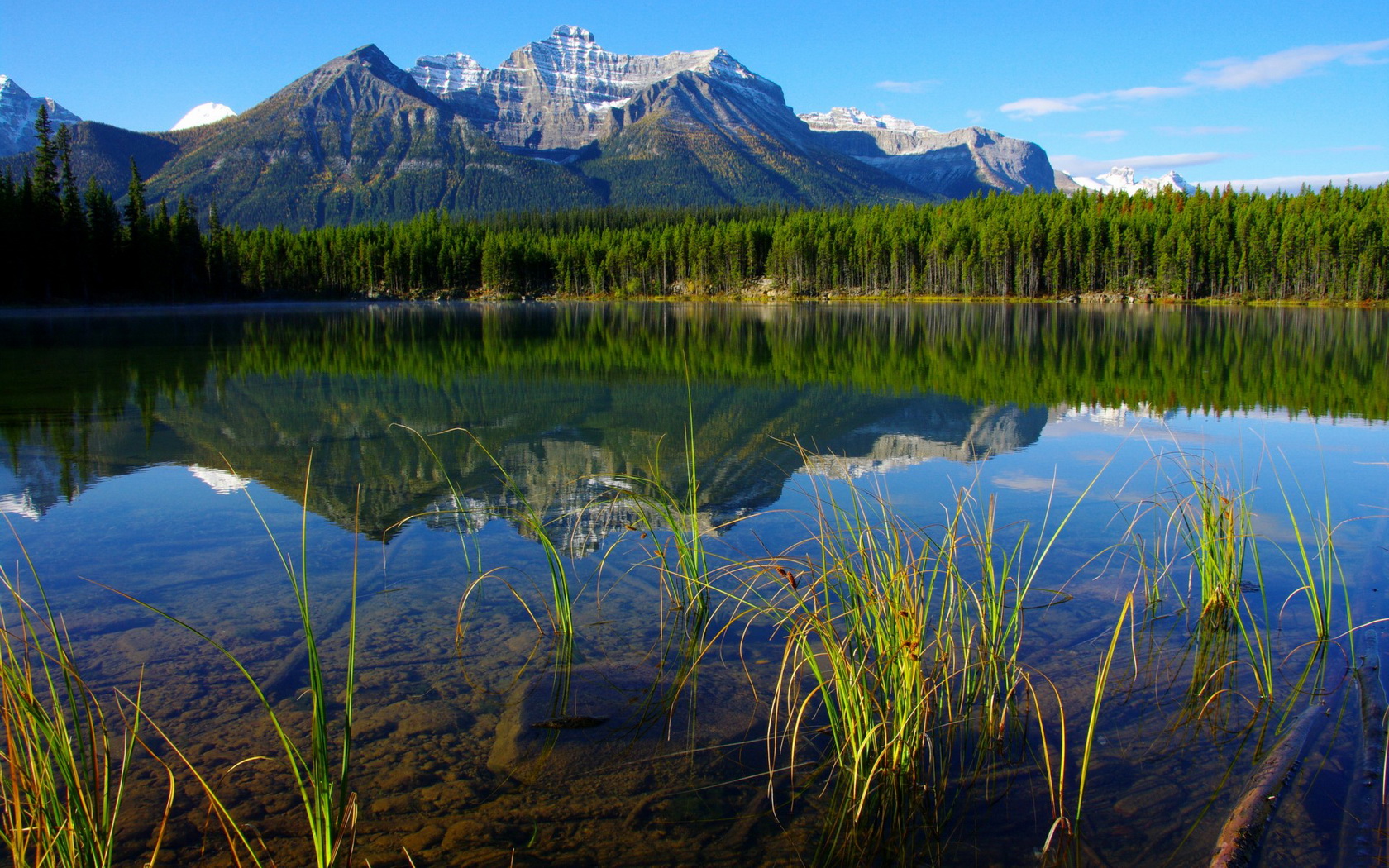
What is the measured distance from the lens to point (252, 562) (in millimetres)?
6512

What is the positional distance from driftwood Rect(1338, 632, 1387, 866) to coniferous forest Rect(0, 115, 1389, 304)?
210 ft

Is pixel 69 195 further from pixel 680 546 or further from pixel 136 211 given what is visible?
pixel 680 546

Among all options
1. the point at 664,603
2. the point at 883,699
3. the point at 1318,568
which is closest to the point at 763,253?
the point at 1318,568

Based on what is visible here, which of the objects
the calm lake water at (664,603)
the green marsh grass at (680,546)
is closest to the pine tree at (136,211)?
the calm lake water at (664,603)

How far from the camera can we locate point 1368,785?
11.7ft

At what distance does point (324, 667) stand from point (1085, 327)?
1625 inches

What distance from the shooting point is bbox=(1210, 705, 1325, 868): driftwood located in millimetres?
3180

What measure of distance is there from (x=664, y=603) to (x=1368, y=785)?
148 inches

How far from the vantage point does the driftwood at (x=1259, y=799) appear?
3.18m

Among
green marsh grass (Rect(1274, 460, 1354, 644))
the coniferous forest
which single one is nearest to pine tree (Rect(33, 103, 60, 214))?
the coniferous forest

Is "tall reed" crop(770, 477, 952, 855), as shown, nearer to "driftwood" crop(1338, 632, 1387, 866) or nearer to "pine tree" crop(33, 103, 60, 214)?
"driftwood" crop(1338, 632, 1387, 866)

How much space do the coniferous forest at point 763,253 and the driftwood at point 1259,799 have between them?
6386 cm

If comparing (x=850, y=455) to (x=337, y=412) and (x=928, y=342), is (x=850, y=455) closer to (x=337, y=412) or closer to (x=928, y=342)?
(x=337, y=412)

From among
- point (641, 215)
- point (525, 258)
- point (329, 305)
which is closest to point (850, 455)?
point (329, 305)
